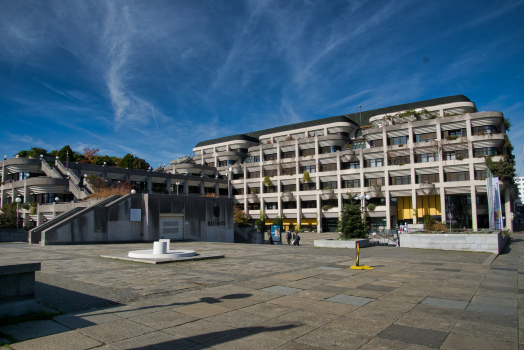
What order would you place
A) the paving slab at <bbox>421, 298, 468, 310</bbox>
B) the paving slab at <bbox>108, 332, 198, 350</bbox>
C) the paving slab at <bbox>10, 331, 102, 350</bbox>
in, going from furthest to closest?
the paving slab at <bbox>421, 298, 468, 310</bbox>
the paving slab at <bbox>108, 332, 198, 350</bbox>
the paving slab at <bbox>10, 331, 102, 350</bbox>

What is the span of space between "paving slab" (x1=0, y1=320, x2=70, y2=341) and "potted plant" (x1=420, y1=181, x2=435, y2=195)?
5210 centimetres

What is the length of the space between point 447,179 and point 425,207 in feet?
18.0

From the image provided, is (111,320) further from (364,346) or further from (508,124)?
(508,124)

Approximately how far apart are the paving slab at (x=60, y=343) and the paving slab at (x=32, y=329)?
0.19 meters

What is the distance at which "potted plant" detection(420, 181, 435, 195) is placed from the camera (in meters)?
50.4

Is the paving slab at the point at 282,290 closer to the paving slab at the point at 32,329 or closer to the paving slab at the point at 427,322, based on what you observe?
the paving slab at the point at 427,322

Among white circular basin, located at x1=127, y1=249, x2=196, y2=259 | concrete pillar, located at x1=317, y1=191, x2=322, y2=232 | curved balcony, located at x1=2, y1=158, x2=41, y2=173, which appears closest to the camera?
white circular basin, located at x1=127, y1=249, x2=196, y2=259

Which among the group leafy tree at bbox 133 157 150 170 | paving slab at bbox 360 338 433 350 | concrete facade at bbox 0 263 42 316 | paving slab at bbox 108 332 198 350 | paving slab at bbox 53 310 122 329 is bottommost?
paving slab at bbox 360 338 433 350

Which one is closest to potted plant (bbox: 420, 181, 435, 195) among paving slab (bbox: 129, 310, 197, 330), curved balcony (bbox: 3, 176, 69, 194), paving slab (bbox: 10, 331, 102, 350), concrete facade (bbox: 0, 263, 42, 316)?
curved balcony (bbox: 3, 176, 69, 194)

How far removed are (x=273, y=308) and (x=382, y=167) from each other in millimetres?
52132

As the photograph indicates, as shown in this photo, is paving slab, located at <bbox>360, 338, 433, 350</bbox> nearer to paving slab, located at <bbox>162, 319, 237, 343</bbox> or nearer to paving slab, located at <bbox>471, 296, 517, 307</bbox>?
paving slab, located at <bbox>162, 319, 237, 343</bbox>

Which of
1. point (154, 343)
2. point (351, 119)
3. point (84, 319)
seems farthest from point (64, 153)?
point (154, 343)

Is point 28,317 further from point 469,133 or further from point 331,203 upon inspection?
point 331,203

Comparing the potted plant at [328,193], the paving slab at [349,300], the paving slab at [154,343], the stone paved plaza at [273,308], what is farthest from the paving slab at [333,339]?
the potted plant at [328,193]
